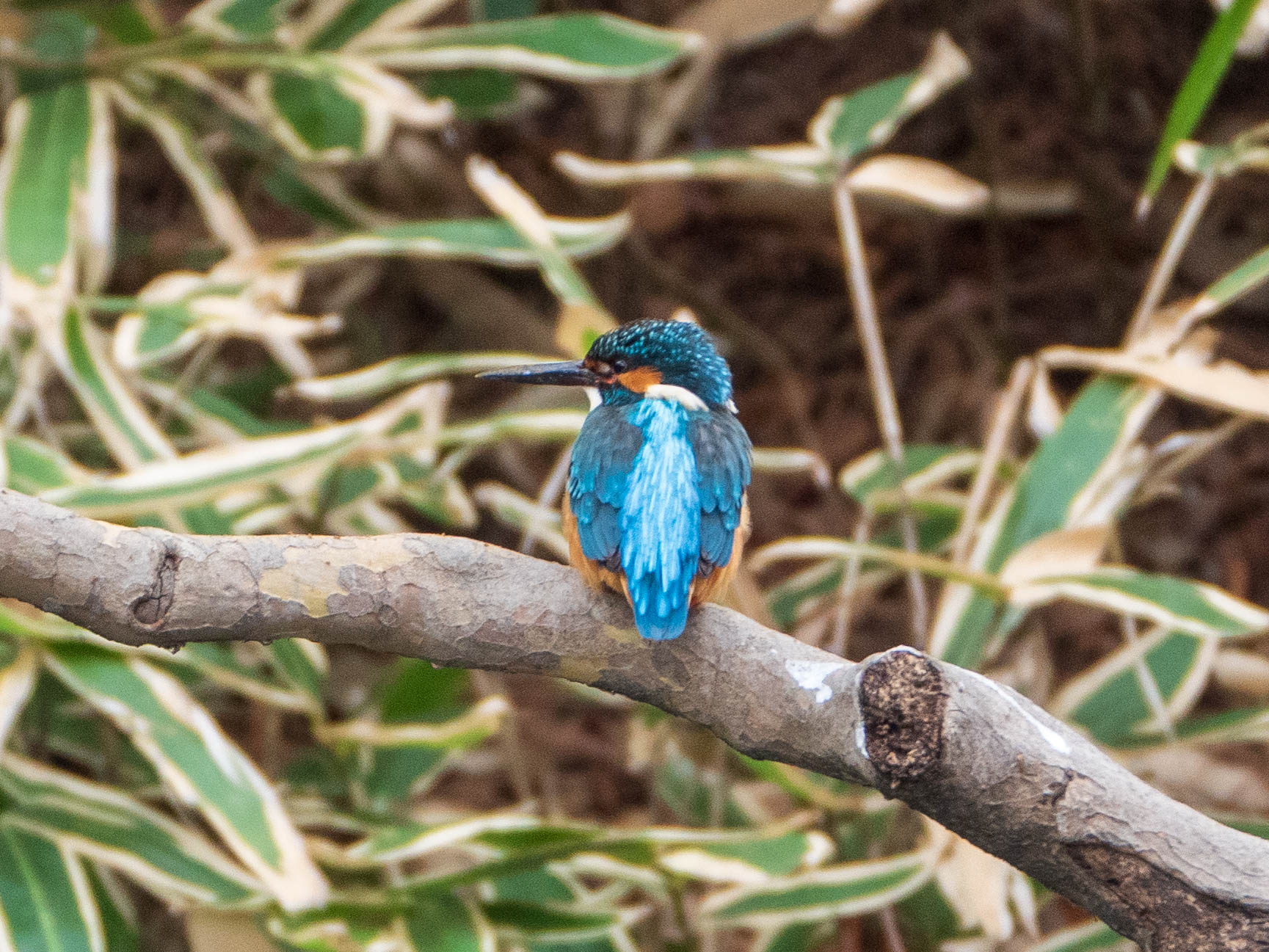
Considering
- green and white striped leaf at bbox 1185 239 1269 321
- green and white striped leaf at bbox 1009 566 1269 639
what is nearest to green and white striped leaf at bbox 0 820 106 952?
green and white striped leaf at bbox 1009 566 1269 639

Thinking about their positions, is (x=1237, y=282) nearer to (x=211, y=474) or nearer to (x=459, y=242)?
(x=459, y=242)

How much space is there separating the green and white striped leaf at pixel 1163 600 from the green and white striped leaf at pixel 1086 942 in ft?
1.83

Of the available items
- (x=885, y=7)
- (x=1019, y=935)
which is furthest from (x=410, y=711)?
(x=885, y=7)

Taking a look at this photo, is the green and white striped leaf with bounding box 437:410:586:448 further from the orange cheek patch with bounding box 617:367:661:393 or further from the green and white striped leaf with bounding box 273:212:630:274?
the orange cheek patch with bounding box 617:367:661:393

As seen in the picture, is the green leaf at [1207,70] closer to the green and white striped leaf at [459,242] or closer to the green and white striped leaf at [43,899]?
the green and white striped leaf at [459,242]

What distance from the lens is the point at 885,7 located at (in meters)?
4.27

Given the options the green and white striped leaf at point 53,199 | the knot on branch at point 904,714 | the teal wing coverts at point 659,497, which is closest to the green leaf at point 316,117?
the green and white striped leaf at point 53,199

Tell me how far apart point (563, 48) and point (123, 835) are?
1.59 metres

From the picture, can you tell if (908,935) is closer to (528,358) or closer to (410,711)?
(410,711)

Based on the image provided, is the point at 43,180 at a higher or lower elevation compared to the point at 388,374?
higher

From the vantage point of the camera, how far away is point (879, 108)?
2.31m

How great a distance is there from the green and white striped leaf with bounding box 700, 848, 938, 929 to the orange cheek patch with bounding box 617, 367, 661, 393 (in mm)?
795

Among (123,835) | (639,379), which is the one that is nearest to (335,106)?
(639,379)

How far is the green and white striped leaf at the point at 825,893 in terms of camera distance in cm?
196
